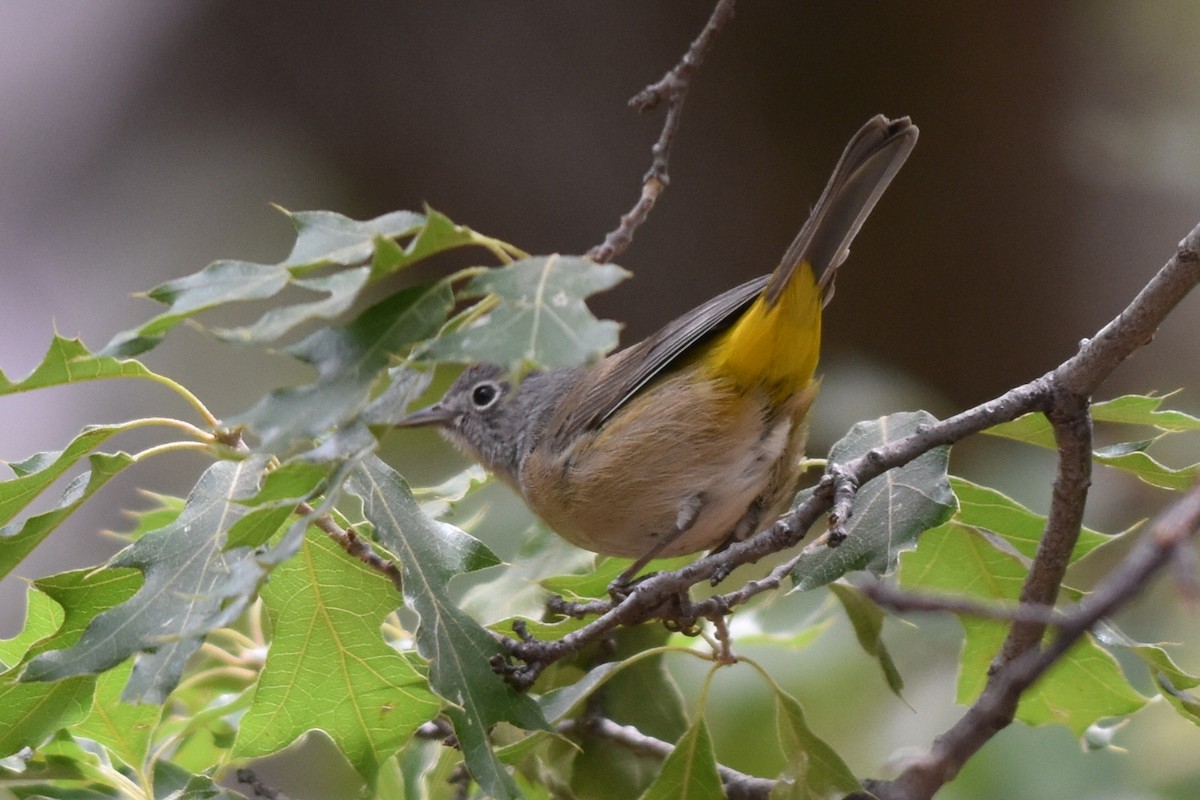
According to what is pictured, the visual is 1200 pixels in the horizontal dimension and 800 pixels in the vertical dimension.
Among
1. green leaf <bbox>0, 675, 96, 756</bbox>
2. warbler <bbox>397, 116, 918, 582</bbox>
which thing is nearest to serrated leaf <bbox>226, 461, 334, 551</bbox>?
green leaf <bbox>0, 675, 96, 756</bbox>

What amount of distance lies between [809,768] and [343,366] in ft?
4.19

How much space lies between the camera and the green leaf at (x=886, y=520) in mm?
2125

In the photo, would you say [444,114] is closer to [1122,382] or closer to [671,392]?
[1122,382]

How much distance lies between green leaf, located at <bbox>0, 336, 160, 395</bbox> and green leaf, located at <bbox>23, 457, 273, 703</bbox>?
0.97ft

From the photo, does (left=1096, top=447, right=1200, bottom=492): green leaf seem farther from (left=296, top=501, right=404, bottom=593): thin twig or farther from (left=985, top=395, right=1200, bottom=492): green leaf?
(left=296, top=501, right=404, bottom=593): thin twig

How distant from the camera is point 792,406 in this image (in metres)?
2.87

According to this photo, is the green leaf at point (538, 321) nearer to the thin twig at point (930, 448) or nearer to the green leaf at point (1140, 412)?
the thin twig at point (930, 448)

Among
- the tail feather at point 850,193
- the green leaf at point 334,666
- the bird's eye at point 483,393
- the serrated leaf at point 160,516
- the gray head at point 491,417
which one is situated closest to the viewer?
the green leaf at point 334,666

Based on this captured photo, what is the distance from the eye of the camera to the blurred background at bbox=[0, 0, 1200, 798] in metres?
5.65

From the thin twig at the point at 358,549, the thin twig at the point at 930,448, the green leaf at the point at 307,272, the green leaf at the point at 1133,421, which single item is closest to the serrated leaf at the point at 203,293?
the green leaf at the point at 307,272

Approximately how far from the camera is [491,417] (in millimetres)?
3498

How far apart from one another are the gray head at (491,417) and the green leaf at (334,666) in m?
1.08

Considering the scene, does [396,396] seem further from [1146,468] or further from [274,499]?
[1146,468]

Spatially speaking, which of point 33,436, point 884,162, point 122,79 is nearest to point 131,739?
point 884,162
